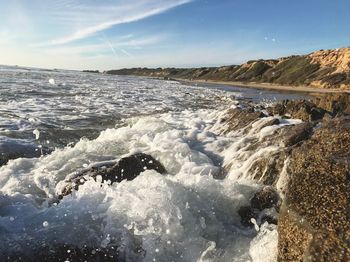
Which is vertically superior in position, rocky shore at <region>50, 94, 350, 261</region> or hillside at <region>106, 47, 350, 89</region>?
rocky shore at <region>50, 94, 350, 261</region>

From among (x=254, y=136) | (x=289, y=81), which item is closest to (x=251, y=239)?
(x=254, y=136)

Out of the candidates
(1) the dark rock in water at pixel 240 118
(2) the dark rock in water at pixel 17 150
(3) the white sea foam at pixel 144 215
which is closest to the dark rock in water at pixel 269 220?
(3) the white sea foam at pixel 144 215

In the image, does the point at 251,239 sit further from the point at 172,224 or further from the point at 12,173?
the point at 12,173

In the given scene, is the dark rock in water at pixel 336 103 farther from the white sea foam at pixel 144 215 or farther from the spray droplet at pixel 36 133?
the spray droplet at pixel 36 133

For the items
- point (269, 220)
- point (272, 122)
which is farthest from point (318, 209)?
point (272, 122)

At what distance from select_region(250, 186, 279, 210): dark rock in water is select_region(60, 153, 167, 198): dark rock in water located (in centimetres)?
251

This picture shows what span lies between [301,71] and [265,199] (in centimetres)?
6783

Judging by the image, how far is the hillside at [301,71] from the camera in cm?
5949

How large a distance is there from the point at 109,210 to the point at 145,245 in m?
0.96

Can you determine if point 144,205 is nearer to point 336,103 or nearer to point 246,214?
point 246,214

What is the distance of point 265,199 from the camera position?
6766 millimetres

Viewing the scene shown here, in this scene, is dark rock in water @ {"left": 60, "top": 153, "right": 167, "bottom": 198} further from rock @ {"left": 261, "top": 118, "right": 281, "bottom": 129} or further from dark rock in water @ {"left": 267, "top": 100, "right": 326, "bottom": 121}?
dark rock in water @ {"left": 267, "top": 100, "right": 326, "bottom": 121}

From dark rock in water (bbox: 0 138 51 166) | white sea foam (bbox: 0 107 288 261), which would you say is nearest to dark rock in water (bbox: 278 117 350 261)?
white sea foam (bbox: 0 107 288 261)

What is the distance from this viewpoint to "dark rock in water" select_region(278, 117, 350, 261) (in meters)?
3.56
